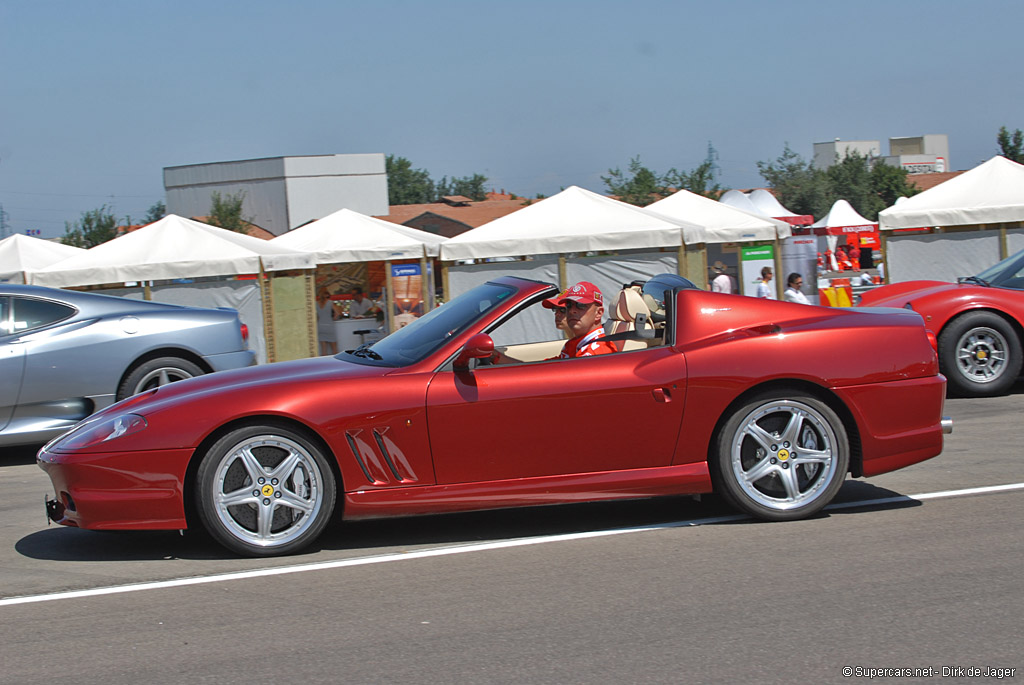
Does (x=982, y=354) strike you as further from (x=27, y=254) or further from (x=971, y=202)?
(x=27, y=254)

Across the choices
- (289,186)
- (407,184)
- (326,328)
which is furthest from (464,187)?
(326,328)

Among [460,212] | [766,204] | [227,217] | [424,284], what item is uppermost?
[460,212]

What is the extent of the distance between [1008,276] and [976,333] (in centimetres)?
91

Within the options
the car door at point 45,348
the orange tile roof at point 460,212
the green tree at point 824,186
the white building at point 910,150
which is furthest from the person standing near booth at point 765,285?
the white building at point 910,150

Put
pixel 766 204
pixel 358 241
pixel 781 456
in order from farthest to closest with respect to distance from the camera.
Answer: pixel 766 204, pixel 358 241, pixel 781 456

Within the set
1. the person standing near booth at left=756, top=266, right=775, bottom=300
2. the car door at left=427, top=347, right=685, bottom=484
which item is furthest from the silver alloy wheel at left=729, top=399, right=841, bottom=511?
the person standing near booth at left=756, top=266, right=775, bottom=300

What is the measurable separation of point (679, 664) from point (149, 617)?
2172mm

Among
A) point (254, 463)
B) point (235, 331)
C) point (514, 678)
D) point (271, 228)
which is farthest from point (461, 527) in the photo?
point (271, 228)

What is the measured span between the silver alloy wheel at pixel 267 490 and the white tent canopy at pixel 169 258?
459 inches

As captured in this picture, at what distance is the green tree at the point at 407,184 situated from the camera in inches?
5059

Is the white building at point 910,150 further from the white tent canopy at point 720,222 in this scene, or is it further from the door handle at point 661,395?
the door handle at point 661,395

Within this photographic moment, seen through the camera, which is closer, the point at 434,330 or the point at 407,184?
the point at 434,330

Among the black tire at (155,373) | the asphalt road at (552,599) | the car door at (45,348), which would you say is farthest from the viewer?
the black tire at (155,373)

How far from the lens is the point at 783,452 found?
527 centimetres
